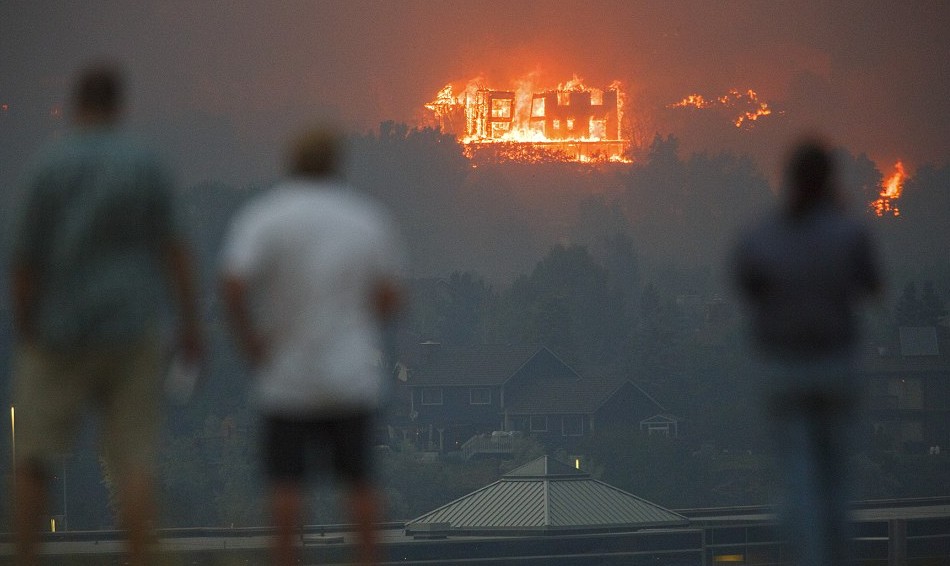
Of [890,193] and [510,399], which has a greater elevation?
[890,193]

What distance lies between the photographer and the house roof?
468ft

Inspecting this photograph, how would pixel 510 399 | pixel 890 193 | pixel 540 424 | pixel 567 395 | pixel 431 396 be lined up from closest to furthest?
pixel 540 424 → pixel 567 395 → pixel 510 399 → pixel 431 396 → pixel 890 193

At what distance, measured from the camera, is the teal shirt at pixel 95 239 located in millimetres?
4930

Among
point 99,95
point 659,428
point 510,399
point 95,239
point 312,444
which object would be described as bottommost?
point 659,428

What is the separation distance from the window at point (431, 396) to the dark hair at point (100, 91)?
13585 cm

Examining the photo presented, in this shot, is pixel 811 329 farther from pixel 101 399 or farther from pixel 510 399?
pixel 510 399

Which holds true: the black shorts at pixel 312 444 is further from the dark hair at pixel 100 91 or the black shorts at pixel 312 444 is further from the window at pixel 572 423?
the window at pixel 572 423

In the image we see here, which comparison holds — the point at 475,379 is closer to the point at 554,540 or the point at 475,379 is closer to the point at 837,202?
the point at 554,540

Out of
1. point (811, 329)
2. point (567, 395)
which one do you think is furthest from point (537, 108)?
point (811, 329)

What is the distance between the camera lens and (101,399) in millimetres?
5012

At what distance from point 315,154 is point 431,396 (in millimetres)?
136496

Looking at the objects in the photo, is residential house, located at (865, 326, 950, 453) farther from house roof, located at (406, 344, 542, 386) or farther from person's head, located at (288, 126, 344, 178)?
person's head, located at (288, 126, 344, 178)

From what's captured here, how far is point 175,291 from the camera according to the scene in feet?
16.4

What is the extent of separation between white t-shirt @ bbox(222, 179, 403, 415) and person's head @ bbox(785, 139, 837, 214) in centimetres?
137
